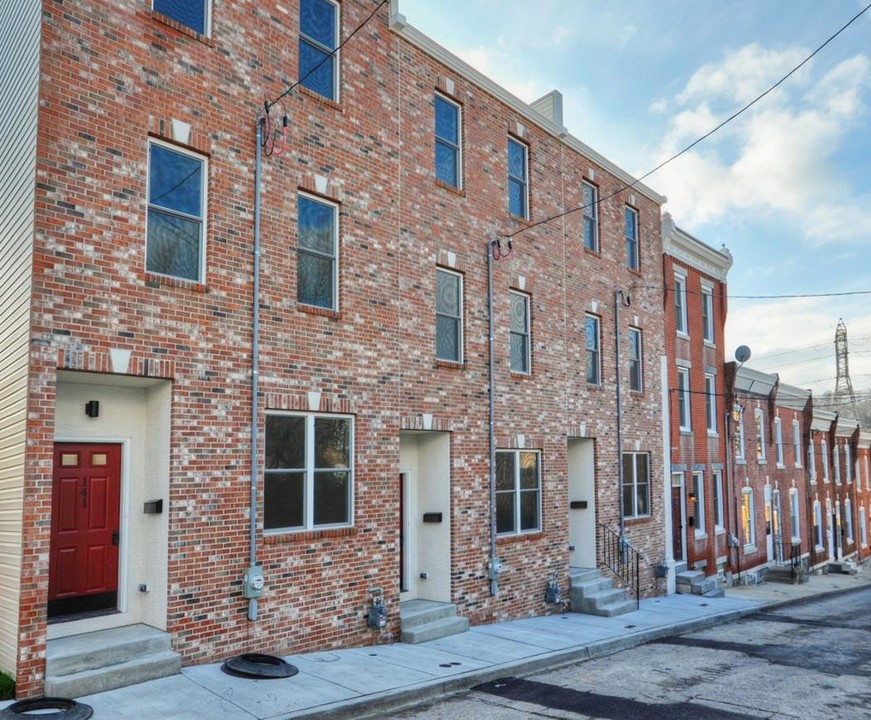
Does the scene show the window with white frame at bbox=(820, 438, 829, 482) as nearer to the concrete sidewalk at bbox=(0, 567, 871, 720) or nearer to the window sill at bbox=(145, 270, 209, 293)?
the concrete sidewalk at bbox=(0, 567, 871, 720)

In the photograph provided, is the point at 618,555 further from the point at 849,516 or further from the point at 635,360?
the point at 849,516

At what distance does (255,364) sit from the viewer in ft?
32.2

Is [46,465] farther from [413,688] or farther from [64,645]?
[413,688]

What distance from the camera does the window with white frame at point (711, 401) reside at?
23625 millimetres

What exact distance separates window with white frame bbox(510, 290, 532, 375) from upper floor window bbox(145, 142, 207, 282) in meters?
7.16

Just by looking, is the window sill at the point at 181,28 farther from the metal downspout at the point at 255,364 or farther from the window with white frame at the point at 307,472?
the window with white frame at the point at 307,472

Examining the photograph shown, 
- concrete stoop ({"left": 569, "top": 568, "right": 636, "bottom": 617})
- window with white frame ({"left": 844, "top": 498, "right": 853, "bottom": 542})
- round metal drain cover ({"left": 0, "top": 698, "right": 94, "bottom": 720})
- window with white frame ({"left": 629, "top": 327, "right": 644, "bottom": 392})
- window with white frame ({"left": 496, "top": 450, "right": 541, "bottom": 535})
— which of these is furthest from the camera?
window with white frame ({"left": 844, "top": 498, "right": 853, "bottom": 542})

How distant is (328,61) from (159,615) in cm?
817

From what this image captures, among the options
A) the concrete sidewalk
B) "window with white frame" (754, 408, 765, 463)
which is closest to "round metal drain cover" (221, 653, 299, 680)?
the concrete sidewalk

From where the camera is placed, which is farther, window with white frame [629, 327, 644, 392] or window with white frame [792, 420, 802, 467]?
window with white frame [792, 420, 802, 467]

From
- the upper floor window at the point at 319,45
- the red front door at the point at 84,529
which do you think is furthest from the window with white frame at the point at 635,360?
the red front door at the point at 84,529

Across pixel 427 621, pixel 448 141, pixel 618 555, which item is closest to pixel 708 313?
pixel 618 555

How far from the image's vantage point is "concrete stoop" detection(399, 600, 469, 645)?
1148 cm

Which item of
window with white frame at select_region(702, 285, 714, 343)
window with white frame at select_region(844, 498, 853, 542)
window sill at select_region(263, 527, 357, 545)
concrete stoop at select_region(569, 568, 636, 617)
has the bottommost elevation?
window with white frame at select_region(844, 498, 853, 542)
